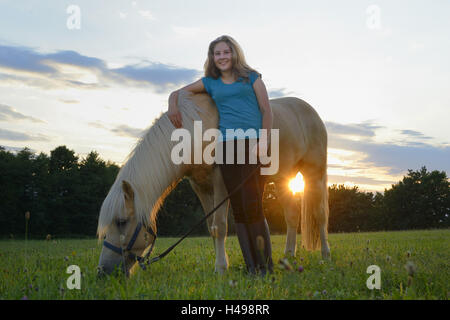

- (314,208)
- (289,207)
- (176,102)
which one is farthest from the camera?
(289,207)

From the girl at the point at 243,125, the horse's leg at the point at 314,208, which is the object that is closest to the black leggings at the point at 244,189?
the girl at the point at 243,125

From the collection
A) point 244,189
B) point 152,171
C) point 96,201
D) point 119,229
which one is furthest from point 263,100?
point 96,201

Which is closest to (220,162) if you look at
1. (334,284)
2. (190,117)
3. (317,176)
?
(190,117)

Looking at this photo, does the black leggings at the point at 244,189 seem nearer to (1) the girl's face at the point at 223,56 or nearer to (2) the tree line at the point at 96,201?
(1) the girl's face at the point at 223,56

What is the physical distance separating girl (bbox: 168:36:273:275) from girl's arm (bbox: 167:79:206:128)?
0.31 meters

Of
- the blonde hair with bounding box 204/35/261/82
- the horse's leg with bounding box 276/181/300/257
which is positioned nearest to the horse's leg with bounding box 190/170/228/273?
the blonde hair with bounding box 204/35/261/82

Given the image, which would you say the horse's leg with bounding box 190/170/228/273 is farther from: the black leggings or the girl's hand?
the girl's hand

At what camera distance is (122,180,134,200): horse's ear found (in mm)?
3646

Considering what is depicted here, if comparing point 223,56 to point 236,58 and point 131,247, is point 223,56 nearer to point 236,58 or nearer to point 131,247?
point 236,58

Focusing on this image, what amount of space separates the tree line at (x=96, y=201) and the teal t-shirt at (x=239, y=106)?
2240 cm

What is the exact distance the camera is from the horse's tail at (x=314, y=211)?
253 inches

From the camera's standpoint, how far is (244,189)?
A: 3859 mm

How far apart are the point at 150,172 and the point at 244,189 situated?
1.06 metres
